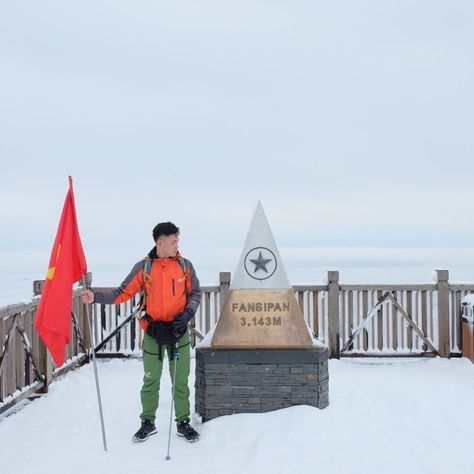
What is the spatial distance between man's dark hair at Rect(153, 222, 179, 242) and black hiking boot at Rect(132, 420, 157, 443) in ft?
5.54

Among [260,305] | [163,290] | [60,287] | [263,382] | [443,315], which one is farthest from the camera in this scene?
[443,315]

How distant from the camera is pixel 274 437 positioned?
5.29 m

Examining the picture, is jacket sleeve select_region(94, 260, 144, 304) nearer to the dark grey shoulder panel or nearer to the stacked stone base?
the dark grey shoulder panel

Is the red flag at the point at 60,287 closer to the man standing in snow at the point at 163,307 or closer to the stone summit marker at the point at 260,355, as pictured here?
the man standing in snow at the point at 163,307

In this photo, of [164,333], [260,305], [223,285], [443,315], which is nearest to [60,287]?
[164,333]

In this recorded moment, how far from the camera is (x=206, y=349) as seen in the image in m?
5.93

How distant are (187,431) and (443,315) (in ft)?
17.7

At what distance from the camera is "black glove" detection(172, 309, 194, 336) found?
5.15 m

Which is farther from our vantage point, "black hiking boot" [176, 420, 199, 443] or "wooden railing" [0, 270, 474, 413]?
"wooden railing" [0, 270, 474, 413]

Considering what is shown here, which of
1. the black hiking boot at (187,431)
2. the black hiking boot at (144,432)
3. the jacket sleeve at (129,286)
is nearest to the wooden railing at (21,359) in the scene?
the jacket sleeve at (129,286)

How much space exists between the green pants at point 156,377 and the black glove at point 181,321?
0.28 meters

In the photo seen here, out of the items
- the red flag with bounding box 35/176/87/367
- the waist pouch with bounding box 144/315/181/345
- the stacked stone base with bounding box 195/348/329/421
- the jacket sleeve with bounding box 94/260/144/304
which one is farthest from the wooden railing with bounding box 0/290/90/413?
the stacked stone base with bounding box 195/348/329/421

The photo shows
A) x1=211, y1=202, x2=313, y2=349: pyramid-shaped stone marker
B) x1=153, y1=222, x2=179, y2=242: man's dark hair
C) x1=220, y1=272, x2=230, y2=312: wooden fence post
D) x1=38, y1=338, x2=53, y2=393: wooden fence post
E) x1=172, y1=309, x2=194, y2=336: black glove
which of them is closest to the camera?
x1=172, y1=309, x2=194, y2=336: black glove

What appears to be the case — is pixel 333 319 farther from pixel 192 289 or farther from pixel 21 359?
pixel 21 359
